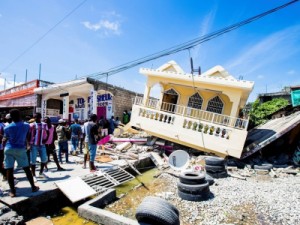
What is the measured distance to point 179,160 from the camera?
391 inches

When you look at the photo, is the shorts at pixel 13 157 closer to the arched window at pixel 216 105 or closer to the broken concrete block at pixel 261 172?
the broken concrete block at pixel 261 172

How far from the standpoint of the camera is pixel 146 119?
42.7ft

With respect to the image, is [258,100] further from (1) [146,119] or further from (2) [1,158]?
(2) [1,158]

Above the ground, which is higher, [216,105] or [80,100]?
[216,105]

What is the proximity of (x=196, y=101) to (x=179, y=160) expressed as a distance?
20.6 ft

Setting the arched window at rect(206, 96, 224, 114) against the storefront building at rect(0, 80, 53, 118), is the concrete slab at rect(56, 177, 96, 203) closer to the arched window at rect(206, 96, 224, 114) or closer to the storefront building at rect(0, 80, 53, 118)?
the arched window at rect(206, 96, 224, 114)

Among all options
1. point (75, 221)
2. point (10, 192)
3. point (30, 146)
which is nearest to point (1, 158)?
point (30, 146)

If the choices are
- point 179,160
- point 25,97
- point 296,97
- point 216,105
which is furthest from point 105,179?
point 296,97

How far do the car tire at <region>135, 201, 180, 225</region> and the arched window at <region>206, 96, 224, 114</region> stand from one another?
37.2ft

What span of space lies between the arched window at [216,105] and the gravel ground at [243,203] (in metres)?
6.71

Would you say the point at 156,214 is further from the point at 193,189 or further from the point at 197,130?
the point at 197,130

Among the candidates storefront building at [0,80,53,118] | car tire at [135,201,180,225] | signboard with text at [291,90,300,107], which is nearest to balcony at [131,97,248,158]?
car tire at [135,201,180,225]

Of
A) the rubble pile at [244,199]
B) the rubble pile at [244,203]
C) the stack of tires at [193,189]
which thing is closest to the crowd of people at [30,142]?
the rubble pile at [244,199]

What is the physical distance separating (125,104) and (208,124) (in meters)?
10.2
